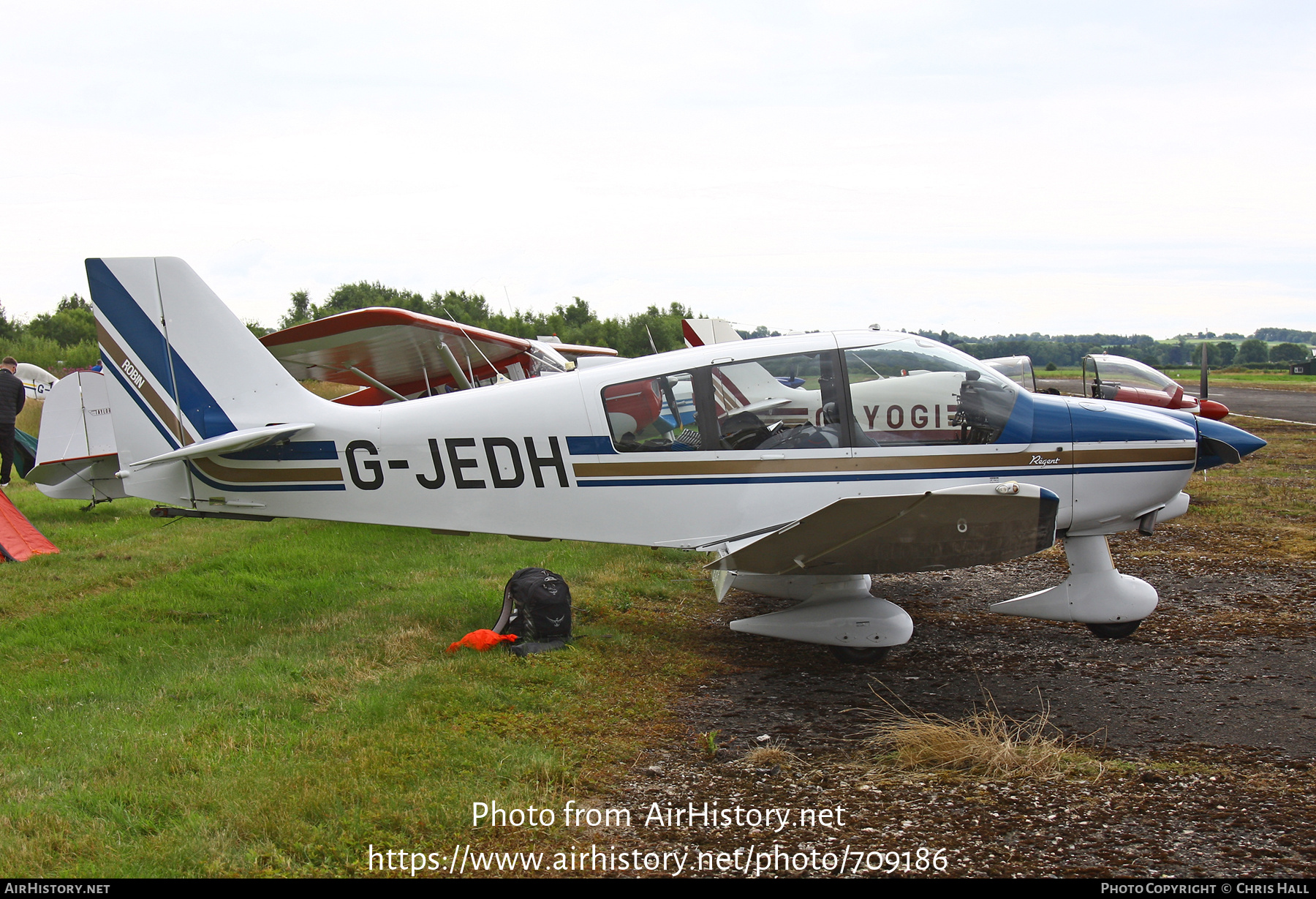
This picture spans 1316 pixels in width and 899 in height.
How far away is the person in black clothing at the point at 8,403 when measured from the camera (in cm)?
1191

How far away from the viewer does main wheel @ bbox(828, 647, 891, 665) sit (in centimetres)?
553

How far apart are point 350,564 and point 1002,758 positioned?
21.1 feet

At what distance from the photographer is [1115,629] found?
5.78 m

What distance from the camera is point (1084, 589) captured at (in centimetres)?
573

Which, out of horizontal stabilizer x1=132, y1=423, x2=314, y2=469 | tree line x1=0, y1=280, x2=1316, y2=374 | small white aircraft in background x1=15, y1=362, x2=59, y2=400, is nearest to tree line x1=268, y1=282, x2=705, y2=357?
tree line x1=0, y1=280, x2=1316, y2=374

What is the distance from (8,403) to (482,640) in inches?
406

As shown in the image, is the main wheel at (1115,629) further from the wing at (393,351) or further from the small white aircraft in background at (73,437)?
the small white aircraft in background at (73,437)

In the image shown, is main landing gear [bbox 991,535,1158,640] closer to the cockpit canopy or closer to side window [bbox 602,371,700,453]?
the cockpit canopy

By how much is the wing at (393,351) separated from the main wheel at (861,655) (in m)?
6.26

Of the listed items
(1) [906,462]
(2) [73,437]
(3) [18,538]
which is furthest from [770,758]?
(2) [73,437]

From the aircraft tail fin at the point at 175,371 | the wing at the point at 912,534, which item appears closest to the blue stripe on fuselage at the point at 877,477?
the wing at the point at 912,534

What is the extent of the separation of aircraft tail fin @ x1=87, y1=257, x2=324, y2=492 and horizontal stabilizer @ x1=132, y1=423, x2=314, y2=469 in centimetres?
12

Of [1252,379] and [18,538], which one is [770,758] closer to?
[18,538]

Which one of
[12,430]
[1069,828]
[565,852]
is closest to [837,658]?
[1069,828]
